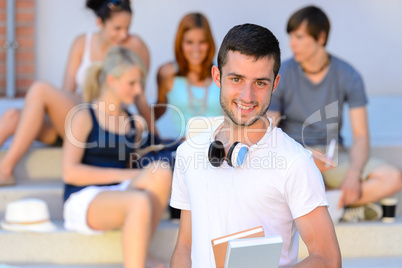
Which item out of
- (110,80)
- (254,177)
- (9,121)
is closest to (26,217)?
(9,121)

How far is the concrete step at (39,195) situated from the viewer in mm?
3686

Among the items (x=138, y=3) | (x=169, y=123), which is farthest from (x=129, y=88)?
(x=138, y=3)

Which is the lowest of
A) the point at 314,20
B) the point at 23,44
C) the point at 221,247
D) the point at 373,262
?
the point at 373,262

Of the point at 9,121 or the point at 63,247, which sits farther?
the point at 9,121

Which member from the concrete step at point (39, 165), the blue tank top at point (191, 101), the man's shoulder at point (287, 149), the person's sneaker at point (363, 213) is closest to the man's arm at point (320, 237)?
the man's shoulder at point (287, 149)

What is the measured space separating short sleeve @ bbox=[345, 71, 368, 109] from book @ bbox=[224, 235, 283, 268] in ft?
8.06

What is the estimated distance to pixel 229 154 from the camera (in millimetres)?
1669

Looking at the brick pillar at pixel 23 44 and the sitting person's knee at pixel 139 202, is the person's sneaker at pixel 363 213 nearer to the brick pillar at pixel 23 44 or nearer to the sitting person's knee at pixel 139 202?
the sitting person's knee at pixel 139 202

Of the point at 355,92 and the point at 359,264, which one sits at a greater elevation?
the point at 355,92

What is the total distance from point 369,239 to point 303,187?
2.12 metres

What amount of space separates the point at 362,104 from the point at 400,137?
963 millimetres

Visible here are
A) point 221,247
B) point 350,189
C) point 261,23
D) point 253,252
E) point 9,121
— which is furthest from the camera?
point 261,23

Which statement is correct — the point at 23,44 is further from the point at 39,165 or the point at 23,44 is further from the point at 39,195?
the point at 39,195

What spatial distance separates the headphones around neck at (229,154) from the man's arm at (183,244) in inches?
8.5
